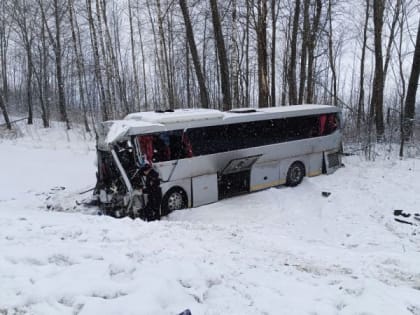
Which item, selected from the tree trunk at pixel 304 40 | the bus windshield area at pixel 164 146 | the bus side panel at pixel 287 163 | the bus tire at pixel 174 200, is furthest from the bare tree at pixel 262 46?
the bus tire at pixel 174 200

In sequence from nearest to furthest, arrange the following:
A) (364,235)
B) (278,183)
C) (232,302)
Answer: (232,302)
(364,235)
(278,183)

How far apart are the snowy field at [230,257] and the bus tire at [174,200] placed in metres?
0.34

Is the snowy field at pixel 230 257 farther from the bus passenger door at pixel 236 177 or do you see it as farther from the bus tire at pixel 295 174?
the bus tire at pixel 295 174

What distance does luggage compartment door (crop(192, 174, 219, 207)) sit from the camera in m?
10.1

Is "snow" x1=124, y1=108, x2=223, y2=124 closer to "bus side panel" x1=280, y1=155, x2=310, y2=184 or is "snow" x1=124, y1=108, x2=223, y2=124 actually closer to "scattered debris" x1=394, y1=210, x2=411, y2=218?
"bus side panel" x1=280, y1=155, x2=310, y2=184

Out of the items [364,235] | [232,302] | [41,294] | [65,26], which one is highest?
[65,26]

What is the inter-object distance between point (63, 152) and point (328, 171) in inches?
453

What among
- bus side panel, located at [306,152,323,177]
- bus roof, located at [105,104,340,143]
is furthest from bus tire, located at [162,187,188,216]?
bus side panel, located at [306,152,323,177]

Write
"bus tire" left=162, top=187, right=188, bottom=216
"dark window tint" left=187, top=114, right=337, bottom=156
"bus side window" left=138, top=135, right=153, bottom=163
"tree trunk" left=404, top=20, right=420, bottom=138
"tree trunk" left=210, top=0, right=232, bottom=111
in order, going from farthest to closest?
"tree trunk" left=404, top=20, right=420, bottom=138 → "tree trunk" left=210, top=0, right=232, bottom=111 → "dark window tint" left=187, top=114, right=337, bottom=156 → "bus tire" left=162, top=187, right=188, bottom=216 → "bus side window" left=138, top=135, right=153, bottom=163

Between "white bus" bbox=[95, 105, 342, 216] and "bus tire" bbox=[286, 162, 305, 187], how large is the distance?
3 centimetres

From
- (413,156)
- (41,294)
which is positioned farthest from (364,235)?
(413,156)

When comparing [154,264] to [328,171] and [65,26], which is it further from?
[65,26]

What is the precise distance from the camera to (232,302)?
4391 mm

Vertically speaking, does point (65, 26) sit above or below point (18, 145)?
above
